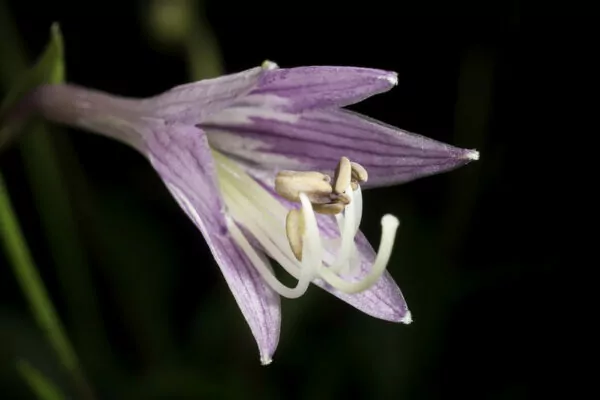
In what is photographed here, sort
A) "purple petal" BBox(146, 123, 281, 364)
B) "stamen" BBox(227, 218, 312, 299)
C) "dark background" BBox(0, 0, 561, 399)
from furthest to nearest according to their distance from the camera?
"dark background" BBox(0, 0, 561, 399) → "stamen" BBox(227, 218, 312, 299) → "purple petal" BBox(146, 123, 281, 364)

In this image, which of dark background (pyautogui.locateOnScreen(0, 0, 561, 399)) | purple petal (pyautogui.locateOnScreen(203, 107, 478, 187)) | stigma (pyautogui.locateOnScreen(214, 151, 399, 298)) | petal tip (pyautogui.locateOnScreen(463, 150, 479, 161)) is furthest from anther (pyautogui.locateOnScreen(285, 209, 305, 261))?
dark background (pyautogui.locateOnScreen(0, 0, 561, 399))

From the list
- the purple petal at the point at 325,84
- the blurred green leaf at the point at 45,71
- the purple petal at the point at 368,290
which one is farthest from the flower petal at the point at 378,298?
the blurred green leaf at the point at 45,71

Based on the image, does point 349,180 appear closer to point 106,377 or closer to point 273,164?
point 273,164

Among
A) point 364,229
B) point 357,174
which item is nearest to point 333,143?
point 357,174

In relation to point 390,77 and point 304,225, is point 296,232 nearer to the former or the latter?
point 304,225

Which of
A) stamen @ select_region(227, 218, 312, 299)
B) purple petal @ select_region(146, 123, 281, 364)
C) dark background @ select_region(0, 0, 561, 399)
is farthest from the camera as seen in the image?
dark background @ select_region(0, 0, 561, 399)

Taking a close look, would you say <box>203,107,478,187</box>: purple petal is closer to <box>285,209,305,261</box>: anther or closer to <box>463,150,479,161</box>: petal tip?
<box>463,150,479,161</box>: petal tip
